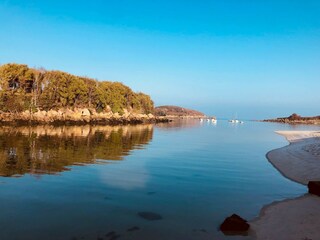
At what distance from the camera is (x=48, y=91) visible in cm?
8231

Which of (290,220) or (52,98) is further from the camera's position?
(52,98)

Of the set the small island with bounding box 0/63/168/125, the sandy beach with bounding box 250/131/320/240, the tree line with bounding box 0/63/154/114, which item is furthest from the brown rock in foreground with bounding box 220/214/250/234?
the tree line with bounding box 0/63/154/114

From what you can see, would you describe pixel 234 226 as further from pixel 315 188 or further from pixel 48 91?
pixel 48 91

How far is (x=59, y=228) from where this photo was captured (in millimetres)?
9227

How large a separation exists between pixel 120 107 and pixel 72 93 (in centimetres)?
2968

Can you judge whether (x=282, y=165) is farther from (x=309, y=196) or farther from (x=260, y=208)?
(x=260, y=208)

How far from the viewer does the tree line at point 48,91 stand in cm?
7144

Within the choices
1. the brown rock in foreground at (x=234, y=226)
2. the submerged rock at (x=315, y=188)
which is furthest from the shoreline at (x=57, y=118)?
the brown rock in foreground at (x=234, y=226)

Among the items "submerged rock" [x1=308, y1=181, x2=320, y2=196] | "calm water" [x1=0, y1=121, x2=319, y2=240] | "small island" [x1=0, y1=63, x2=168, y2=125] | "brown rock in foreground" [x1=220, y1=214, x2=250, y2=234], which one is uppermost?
"small island" [x1=0, y1=63, x2=168, y2=125]

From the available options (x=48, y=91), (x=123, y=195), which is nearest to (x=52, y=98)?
(x=48, y=91)

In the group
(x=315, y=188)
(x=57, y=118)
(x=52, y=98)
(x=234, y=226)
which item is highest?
(x=52, y=98)

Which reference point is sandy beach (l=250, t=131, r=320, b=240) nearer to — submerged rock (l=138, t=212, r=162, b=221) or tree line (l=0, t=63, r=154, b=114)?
submerged rock (l=138, t=212, r=162, b=221)

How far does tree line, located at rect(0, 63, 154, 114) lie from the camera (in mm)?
71438

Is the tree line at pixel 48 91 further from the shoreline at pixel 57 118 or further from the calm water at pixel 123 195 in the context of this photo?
the calm water at pixel 123 195
